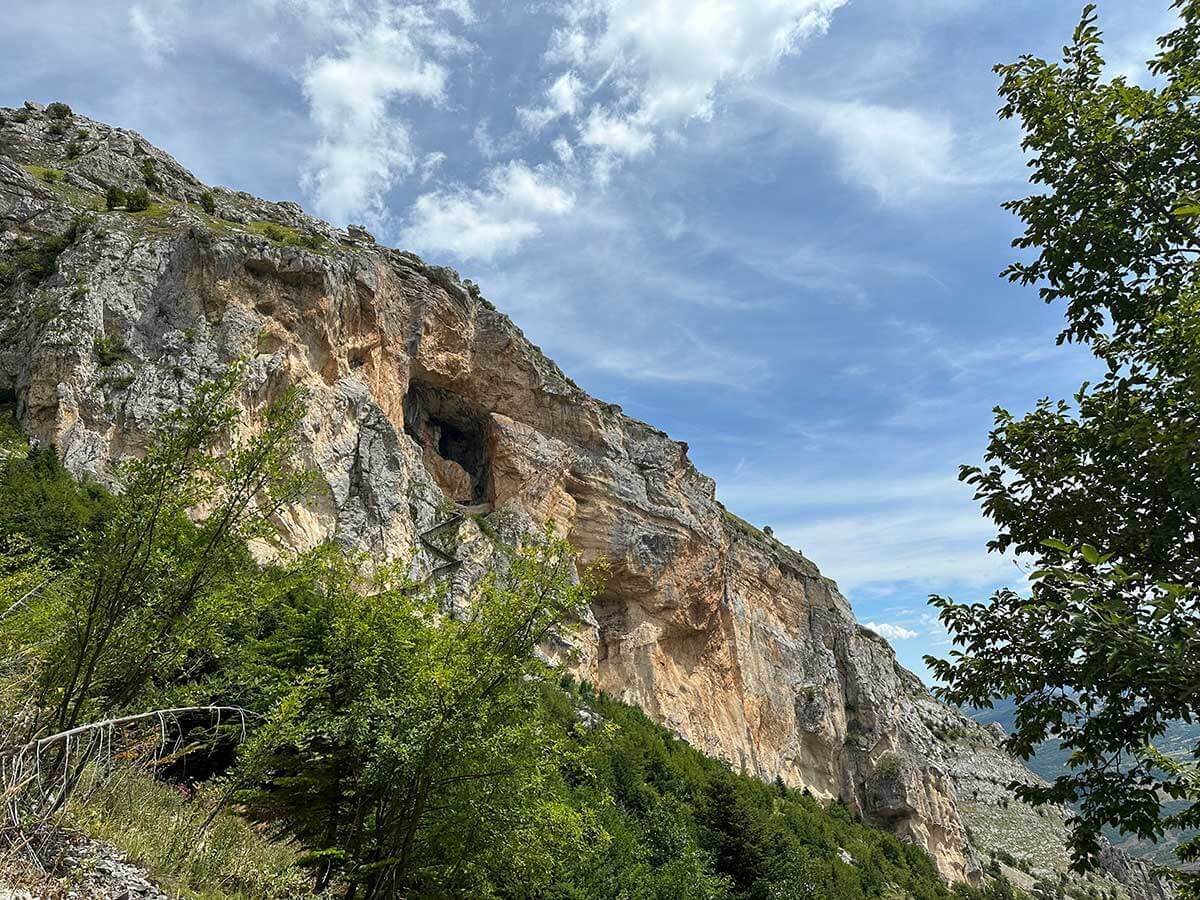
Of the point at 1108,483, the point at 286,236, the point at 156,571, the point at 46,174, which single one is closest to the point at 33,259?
the point at 46,174

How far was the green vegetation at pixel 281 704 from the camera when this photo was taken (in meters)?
5.81

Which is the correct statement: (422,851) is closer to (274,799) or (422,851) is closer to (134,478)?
(274,799)

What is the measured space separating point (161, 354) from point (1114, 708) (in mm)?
31985

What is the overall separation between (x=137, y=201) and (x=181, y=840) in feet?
128

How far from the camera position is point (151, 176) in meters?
40.4

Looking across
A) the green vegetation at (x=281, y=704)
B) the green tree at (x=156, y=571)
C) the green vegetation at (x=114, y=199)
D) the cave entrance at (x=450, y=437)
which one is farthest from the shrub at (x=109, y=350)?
the green tree at (x=156, y=571)

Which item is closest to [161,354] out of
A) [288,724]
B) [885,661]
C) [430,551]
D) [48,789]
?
[430,551]

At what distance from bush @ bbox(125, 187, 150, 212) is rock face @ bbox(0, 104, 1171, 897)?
148 cm

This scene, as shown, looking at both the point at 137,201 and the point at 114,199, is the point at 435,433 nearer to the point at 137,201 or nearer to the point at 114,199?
the point at 137,201

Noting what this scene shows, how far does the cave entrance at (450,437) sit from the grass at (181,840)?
3579 centimetres

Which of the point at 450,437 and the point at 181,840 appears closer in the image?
the point at 181,840

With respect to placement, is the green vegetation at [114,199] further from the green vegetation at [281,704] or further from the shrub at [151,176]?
the green vegetation at [281,704]

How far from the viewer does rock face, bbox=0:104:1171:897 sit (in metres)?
27.0

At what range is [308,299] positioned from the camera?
31.7 m
